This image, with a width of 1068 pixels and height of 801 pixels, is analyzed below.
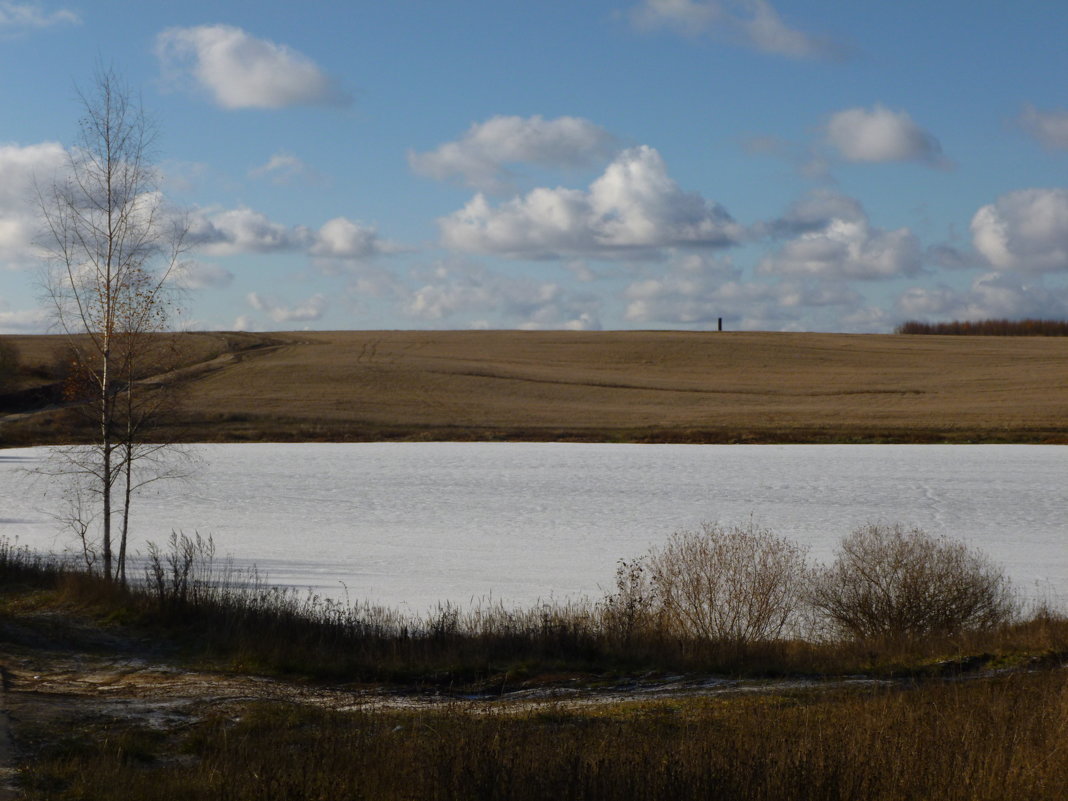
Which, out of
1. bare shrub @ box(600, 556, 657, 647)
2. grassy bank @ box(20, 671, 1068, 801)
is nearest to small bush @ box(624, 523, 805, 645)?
bare shrub @ box(600, 556, 657, 647)

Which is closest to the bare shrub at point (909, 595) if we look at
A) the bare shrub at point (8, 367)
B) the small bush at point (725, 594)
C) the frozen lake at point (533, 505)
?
the small bush at point (725, 594)

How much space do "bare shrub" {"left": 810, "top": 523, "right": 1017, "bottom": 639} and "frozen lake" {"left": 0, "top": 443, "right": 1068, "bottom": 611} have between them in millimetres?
2846

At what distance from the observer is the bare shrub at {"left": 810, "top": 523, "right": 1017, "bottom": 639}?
1494 centimetres

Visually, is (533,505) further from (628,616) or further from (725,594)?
(628,616)

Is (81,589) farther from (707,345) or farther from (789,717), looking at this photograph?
(707,345)

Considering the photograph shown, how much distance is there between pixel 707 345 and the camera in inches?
2844

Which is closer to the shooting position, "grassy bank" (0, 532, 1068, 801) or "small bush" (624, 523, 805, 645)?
"grassy bank" (0, 532, 1068, 801)

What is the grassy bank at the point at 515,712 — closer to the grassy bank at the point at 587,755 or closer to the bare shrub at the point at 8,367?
the grassy bank at the point at 587,755

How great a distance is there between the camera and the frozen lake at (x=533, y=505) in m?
19.7

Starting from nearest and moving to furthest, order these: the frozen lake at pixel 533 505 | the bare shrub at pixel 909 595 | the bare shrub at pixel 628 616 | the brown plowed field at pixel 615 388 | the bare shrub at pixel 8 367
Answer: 1. the bare shrub at pixel 628 616
2. the bare shrub at pixel 909 595
3. the frozen lake at pixel 533 505
4. the brown plowed field at pixel 615 388
5. the bare shrub at pixel 8 367

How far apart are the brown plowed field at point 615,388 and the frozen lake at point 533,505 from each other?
371 cm

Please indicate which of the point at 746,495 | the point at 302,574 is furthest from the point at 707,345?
the point at 302,574

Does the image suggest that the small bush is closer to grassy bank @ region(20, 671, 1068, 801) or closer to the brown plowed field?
grassy bank @ region(20, 671, 1068, 801)

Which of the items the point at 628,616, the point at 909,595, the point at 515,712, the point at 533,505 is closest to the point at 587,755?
→ the point at 515,712
